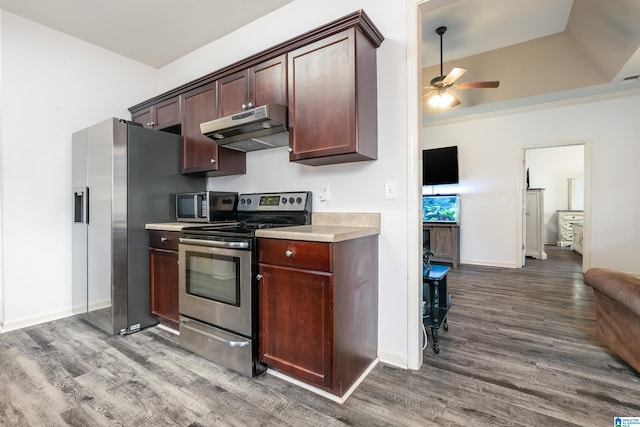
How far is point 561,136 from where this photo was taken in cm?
471

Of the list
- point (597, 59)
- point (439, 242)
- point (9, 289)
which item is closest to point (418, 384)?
point (9, 289)

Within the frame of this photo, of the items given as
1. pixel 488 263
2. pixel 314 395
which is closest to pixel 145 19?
pixel 314 395

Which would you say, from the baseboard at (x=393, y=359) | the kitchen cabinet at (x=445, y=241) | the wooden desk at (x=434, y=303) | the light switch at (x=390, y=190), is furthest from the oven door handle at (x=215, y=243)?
the kitchen cabinet at (x=445, y=241)

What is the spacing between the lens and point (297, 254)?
1630mm

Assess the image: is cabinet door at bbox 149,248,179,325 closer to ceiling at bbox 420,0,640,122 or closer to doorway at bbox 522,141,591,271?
ceiling at bbox 420,0,640,122

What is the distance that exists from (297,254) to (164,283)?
1537mm

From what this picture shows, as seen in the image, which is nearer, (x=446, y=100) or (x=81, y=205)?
(x=81, y=205)

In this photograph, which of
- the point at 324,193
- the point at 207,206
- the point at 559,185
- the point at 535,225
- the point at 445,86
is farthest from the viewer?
the point at 559,185

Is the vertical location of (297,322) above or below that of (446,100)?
below

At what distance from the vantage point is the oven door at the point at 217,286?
5.94 ft

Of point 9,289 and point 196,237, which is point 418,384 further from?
point 9,289

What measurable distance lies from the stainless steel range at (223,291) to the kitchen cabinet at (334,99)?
50 cm

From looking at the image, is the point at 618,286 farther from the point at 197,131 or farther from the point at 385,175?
the point at 197,131

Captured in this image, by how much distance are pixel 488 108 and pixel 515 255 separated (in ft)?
8.45
